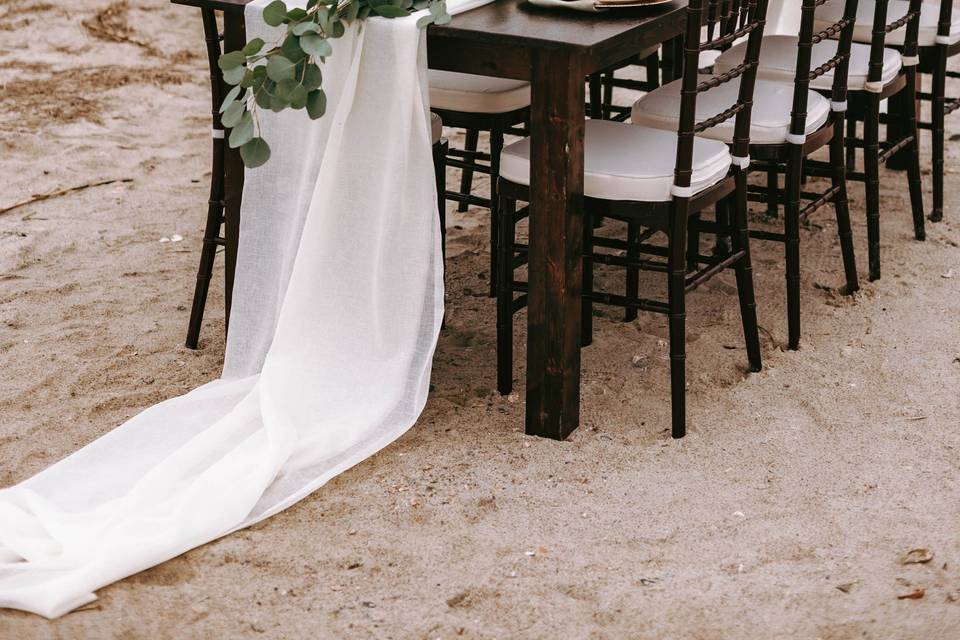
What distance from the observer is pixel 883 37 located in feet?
11.8

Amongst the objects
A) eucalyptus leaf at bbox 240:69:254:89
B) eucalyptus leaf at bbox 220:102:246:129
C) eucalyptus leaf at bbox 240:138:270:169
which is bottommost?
eucalyptus leaf at bbox 240:138:270:169

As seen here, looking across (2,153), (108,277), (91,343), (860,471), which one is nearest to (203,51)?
(2,153)

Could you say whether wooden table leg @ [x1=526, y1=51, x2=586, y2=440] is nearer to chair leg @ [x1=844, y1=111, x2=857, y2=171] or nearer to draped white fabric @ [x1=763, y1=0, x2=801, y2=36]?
chair leg @ [x1=844, y1=111, x2=857, y2=171]

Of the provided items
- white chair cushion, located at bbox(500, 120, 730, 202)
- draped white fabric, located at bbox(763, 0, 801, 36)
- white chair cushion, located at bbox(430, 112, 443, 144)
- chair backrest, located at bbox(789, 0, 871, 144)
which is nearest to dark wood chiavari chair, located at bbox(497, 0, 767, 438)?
white chair cushion, located at bbox(500, 120, 730, 202)

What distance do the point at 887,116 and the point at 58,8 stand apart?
4308 millimetres

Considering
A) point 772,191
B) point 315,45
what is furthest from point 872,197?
point 315,45

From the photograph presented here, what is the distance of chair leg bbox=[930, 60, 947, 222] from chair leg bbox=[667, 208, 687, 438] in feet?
5.57

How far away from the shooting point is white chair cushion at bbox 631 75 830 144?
329 cm

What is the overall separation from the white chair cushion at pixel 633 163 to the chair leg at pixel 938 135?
1483 millimetres

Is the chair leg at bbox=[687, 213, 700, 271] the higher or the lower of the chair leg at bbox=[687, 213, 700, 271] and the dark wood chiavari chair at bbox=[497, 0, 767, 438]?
the lower

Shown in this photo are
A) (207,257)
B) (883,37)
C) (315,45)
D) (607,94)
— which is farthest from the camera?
(607,94)

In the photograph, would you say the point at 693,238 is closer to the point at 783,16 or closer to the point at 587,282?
the point at 587,282

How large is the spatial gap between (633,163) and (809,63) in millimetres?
638

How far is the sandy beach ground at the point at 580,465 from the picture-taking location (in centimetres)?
238
